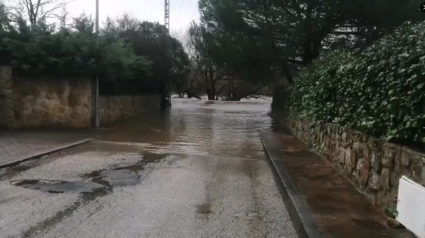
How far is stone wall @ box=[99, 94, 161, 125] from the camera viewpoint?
16.2 meters

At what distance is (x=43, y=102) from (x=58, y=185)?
8.19 metres

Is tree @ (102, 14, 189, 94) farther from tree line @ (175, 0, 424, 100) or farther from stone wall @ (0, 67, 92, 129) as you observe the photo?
stone wall @ (0, 67, 92, 129)

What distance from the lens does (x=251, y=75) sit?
19469 mm

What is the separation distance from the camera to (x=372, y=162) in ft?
17.7

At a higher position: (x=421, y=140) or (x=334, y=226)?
(x=421, y=140)

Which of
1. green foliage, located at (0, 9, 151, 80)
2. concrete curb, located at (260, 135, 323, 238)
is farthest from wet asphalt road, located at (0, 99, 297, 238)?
green foliage, located at (0, 9, 151, 80)

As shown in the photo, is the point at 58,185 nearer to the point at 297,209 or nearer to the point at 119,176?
the point at 119,176

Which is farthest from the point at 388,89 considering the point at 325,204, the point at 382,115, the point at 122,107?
the point at 122,107

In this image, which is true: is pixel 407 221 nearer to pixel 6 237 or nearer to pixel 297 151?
pixel 6 237

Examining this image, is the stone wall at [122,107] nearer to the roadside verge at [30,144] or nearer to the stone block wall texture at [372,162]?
the roadside verge at [30,144]

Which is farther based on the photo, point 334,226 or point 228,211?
point 228,211

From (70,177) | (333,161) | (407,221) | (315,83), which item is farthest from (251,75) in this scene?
(407,221)

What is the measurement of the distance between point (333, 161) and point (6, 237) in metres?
5.78

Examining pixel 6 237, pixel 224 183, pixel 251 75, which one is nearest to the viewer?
pixel 6 237
